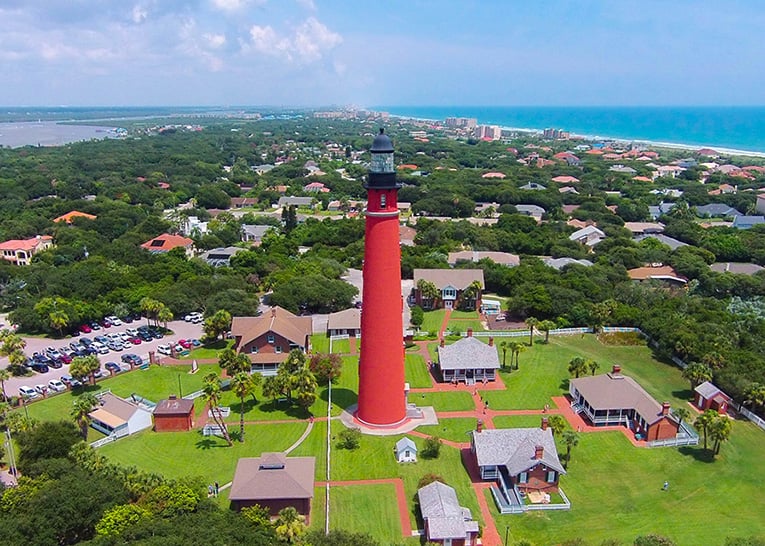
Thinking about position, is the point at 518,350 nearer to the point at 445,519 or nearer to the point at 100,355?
the point at 445,519

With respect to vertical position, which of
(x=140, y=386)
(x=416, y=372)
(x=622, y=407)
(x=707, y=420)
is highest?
(x=707, y=420)

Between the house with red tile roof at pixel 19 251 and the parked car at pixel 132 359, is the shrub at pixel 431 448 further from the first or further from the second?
the house with red tile roof at pixel 19 251

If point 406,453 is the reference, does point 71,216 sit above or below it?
above

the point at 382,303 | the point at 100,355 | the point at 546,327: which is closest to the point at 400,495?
the point at 382,303

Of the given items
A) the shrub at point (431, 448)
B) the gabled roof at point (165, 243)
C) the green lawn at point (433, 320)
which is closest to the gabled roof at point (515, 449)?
the shrub at point (431, 448)

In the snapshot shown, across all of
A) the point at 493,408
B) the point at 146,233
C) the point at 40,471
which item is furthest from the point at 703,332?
the point at 146,233

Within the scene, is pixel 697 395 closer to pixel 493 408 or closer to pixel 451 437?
pixel 493 408

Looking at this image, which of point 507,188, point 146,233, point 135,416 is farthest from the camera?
point 507,188
